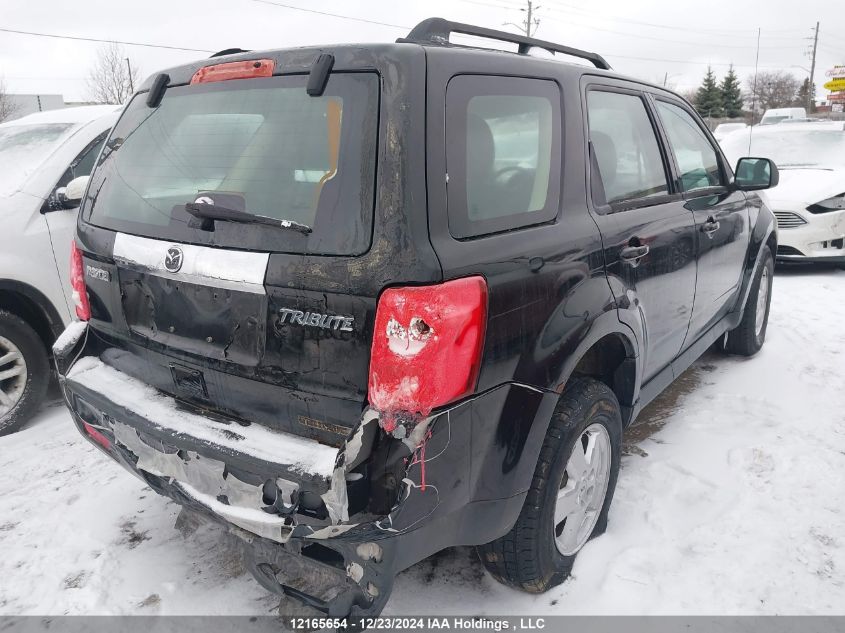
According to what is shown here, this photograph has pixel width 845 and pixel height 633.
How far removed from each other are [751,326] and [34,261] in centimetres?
476

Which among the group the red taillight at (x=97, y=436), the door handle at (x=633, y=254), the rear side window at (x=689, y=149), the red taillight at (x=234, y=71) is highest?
the red taillight at (x=234, y=71)

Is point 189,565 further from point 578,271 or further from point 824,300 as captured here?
point 824,300

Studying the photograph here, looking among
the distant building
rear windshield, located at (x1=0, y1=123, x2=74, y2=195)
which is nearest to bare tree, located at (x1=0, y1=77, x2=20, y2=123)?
the distant building

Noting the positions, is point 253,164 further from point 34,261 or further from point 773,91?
point 773,91

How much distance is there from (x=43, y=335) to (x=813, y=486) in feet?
14.4

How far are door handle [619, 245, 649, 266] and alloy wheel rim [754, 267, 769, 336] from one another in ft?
8.05

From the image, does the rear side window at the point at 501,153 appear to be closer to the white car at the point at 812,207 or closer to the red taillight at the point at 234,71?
the red taillight at the point at 234,71

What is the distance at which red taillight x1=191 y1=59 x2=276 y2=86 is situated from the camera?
6.63 ft

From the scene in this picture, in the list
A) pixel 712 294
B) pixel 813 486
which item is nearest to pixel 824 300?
pixel 712 294

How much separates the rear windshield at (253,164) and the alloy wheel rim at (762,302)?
382 centimetres

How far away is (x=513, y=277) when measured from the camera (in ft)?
6.23

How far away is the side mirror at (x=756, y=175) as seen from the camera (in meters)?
3.90

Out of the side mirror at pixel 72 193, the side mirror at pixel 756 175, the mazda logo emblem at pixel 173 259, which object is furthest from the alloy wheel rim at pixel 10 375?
the side mirror at pixel 756 175

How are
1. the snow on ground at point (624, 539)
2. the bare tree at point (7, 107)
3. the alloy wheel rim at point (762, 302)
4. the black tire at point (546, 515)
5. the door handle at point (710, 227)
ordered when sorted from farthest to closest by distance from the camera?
the bare tree at point (7, 107) → the alloy wheel rim at point (762, 302) → the door handle at point (710, 227) → the snow on ground at point (624, 539) → the black tire at point (546, 515)
